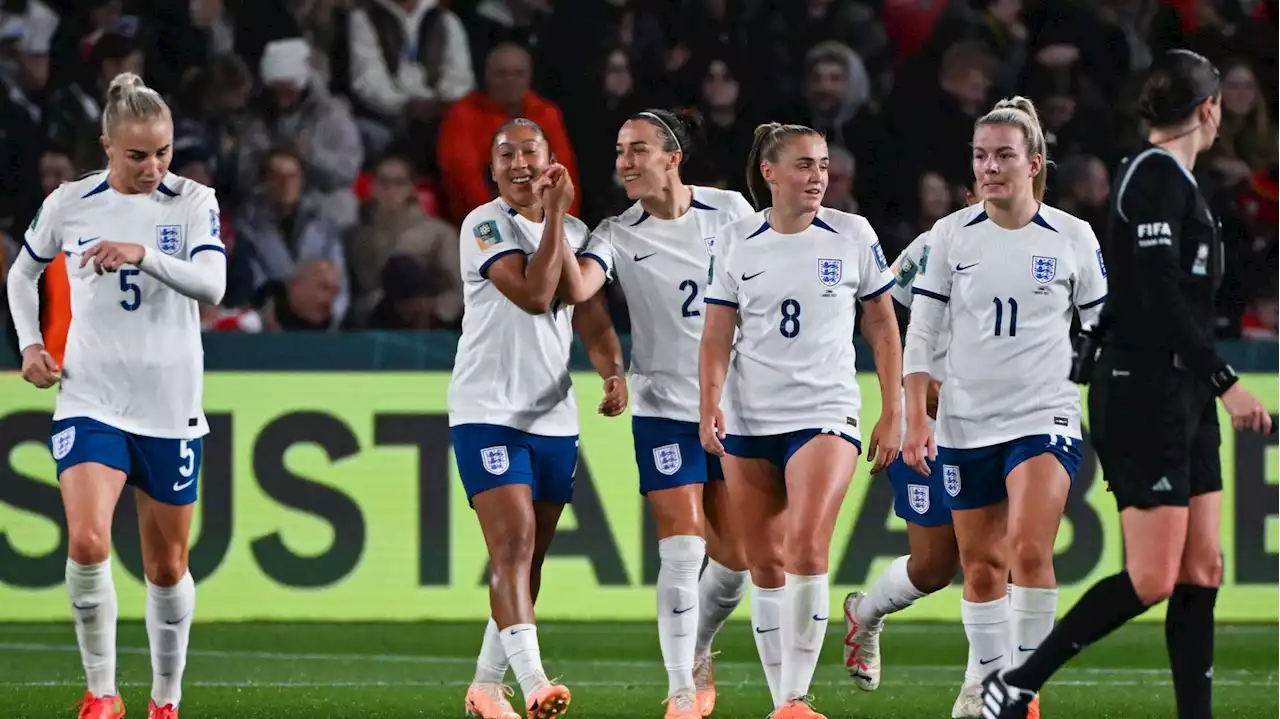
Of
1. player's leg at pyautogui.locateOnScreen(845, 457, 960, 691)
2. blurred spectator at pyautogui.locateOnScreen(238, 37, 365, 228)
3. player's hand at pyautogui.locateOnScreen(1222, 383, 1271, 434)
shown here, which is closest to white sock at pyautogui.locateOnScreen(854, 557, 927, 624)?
player's leg at pyautogui.locateOnScreen(845, 457, 960, 691)

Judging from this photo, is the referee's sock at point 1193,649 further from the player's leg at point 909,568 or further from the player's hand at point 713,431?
the player's leg at point 909,568

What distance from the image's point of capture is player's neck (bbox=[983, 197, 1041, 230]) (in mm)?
7449

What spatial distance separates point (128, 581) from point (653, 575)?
293cm

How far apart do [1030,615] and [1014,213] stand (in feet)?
4.93

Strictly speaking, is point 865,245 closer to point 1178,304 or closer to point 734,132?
point 1178,304

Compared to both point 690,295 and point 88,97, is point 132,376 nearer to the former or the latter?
point 690,295

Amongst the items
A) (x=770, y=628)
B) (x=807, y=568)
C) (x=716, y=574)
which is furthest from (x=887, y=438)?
(x=716, y=574)

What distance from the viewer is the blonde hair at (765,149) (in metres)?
7.33

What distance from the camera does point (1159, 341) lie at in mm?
5820

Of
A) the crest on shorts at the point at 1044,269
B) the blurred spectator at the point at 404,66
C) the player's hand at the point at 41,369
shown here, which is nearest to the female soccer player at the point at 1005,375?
the crest on shorts at the point at 1044,269

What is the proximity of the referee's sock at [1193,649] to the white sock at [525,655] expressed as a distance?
2.08 m

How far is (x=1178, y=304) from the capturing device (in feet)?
18.9

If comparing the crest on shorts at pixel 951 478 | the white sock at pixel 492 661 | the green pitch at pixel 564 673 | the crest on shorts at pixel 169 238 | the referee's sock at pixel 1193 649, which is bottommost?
the green pitch at pixel 564 673

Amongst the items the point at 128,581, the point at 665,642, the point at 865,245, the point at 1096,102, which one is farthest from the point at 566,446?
the point at 1096,102
